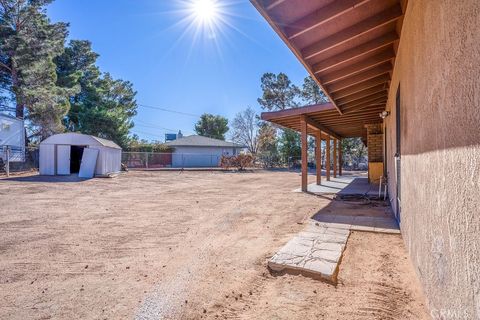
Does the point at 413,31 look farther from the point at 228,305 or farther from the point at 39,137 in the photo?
the point at 39,137

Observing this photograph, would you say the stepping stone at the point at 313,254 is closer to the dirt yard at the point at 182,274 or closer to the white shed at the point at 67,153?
the dirt yard at the point at 182,274

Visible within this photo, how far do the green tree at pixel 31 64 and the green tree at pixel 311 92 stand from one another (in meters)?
25.2

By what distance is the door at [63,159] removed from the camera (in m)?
15.8

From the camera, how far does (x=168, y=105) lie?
44406 mm

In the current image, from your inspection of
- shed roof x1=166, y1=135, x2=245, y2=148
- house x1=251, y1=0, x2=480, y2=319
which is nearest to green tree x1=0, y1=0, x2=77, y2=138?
shed roof x1=166, y1=135, x2=245, y2=148

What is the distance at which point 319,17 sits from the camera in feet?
10.7

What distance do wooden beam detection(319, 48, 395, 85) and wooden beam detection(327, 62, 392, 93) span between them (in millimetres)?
372

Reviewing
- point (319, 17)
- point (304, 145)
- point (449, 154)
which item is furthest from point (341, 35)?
point (304, 145)

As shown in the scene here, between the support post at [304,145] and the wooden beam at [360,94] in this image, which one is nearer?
the wooden beam at [360,94]

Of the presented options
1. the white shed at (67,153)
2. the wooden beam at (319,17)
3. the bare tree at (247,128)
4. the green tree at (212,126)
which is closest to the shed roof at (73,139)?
the white shed at (67,153)

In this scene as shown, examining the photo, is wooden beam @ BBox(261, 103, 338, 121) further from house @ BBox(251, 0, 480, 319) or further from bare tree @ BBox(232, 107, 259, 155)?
bare tree @ BBox(232, 107, 259, 155)

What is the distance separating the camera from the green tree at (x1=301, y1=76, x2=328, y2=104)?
107 ft

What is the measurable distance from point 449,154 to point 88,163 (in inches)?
658

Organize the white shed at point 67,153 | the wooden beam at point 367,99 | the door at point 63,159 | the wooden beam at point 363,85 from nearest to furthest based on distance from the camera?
the wooden beam at point 363,85
the wooden beam at point 367,99
the white shed at point 67,153
the door at point 63,159
